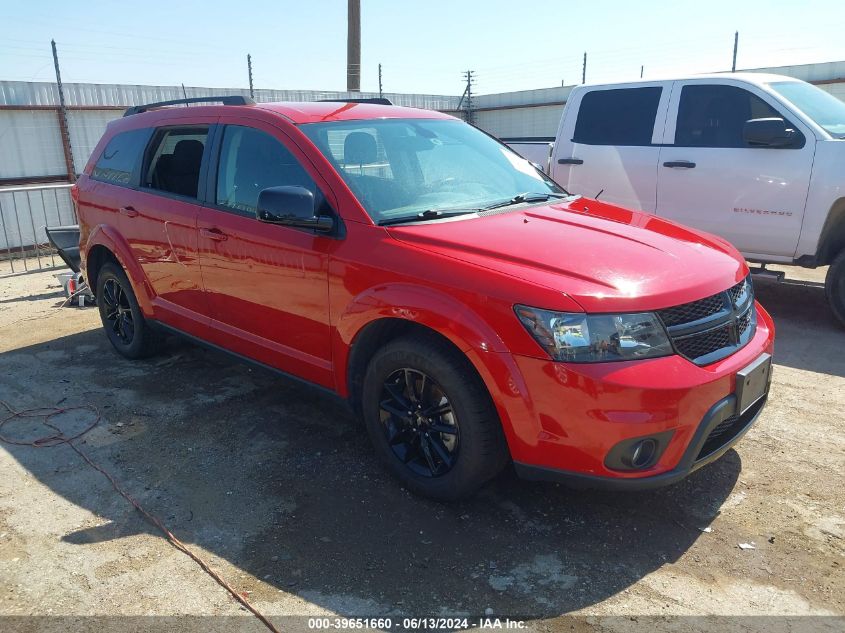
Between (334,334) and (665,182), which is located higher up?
(665,182)

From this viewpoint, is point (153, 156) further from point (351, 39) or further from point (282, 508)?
point (351, 39)

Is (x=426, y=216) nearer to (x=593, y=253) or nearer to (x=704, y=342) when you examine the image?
(x=593, y=253)

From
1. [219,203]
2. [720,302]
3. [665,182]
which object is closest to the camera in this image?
[720,302]

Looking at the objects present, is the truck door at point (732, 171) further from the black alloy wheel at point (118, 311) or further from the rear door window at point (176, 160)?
the black alloy wheel at point (118, 311)

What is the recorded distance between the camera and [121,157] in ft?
16.8

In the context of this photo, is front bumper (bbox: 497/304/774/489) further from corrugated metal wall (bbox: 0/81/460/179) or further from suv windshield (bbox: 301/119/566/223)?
corrugated metal wall (bbox: 0/81/460/179)

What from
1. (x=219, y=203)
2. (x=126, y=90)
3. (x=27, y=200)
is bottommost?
(x=27, y=200)

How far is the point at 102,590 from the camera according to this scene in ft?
9.08

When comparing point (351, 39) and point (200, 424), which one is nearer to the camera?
point (200, 424)

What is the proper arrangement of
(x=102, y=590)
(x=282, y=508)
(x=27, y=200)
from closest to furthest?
(x=102, y=590)
(x=282, y=508)
(x=27, y=200)

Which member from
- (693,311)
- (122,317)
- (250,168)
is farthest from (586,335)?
(122,317)

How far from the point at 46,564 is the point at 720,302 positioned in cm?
318

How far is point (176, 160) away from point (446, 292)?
256 centimetres

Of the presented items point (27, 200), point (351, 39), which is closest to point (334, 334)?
point (27, 200)
